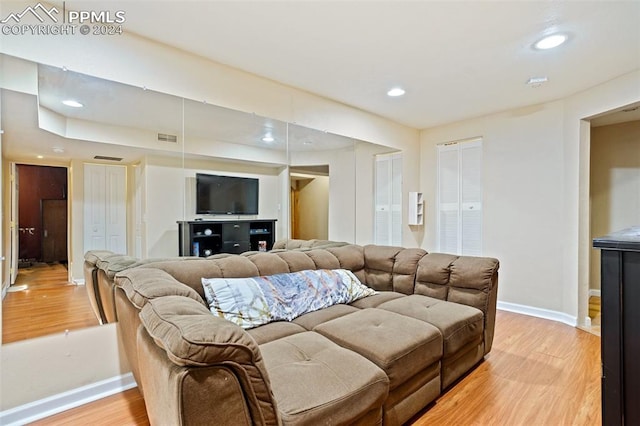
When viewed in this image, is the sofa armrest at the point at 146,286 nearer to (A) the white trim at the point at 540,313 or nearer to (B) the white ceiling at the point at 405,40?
(B) the white ceiling at the point at 405,40

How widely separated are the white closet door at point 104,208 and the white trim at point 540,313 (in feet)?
14.1

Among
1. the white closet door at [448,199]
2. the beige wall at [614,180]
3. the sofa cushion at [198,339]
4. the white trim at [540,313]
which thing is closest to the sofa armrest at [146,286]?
the sofa cushion at [198,339]

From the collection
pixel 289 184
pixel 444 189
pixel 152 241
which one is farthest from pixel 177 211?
pixel 444 189

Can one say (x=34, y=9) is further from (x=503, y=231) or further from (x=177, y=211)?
(x=503, y=231)

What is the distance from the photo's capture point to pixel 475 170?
4.26m

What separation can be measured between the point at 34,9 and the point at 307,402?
8.64 feet

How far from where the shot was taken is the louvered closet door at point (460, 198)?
4.24 meters

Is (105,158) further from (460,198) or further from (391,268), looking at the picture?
(460,198)

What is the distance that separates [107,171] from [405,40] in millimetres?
2446

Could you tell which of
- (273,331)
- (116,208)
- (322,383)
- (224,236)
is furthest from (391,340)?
(116,208)

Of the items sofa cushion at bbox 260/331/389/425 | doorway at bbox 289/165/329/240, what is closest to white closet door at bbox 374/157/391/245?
doorway at bbox 289/165/329/240

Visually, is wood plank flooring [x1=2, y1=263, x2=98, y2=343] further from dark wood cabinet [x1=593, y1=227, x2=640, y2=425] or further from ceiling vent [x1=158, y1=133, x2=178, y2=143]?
dark wood cabinet [x1=593, y1=227, x2=640, y2=425]

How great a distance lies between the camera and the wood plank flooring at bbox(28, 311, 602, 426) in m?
1.85

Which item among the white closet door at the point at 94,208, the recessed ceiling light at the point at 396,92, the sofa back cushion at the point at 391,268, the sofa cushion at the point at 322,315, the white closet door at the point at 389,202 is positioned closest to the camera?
the sofa cushion at the point at 322,315
